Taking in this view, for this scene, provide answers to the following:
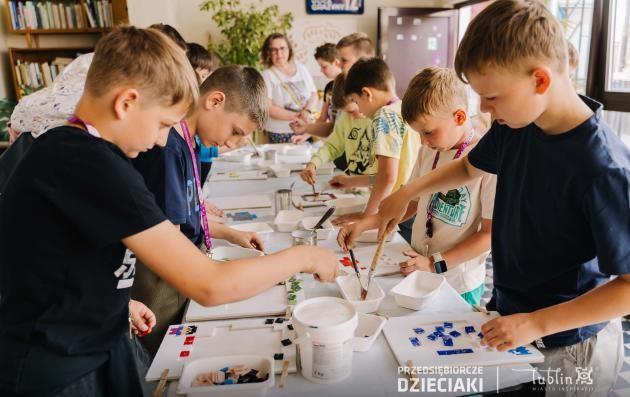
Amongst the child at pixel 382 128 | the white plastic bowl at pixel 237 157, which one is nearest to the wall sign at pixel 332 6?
the white plastic bowl at pixel 237 157

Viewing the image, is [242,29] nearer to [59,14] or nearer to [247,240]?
[59,14]

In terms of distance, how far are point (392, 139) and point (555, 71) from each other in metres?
1.13

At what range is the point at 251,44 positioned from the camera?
5203 millimetres

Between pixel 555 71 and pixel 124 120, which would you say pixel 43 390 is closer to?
pixel 124 120

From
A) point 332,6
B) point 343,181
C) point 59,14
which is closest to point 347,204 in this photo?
point 343,181

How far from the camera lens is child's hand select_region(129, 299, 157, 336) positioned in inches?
50.5

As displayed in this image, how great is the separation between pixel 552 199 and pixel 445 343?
390 mm

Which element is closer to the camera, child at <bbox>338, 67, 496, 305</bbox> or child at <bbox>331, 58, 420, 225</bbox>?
child at <bbox>338, 67, 496, 305</bbox>

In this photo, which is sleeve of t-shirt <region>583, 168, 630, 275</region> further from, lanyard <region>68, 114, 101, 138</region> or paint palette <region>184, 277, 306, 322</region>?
lanyard <region>68, 114, 101, 138</region>

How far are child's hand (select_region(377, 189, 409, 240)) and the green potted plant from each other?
4.08 meters

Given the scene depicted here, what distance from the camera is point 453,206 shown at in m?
1.64

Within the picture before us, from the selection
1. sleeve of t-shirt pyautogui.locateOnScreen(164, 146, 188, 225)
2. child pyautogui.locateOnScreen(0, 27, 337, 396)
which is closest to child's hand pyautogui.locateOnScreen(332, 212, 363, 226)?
sleeve of t-shirt pyautogui.locateOnScreen(164, 146, 188, 225)

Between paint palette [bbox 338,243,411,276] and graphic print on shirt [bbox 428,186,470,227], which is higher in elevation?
graphic print on shirt [bbox 428,186,470,227]

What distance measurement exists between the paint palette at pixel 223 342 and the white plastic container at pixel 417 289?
305 millimetres
